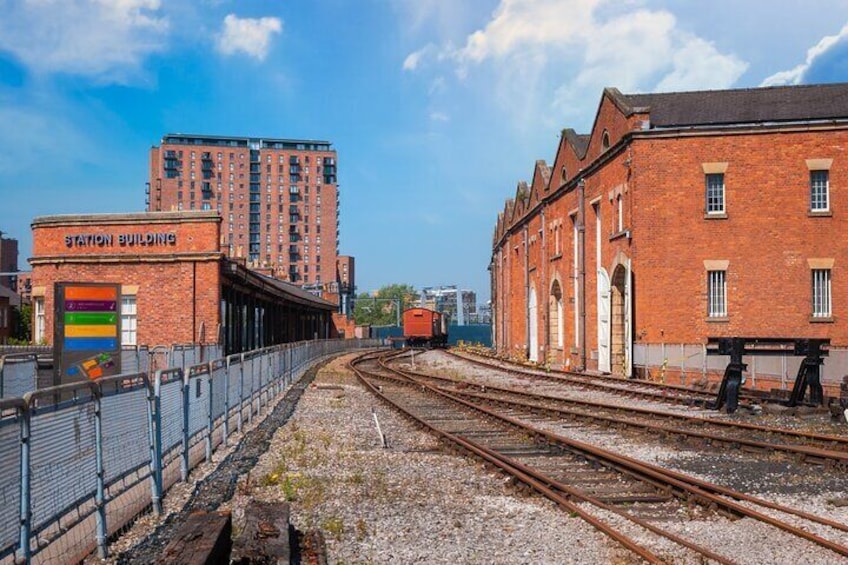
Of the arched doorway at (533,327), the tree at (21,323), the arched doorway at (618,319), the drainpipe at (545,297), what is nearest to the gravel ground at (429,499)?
the arched doorway at (618,319)

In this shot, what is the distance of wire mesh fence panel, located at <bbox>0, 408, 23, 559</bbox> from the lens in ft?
16.9

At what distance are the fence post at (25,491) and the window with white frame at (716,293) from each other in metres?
25.6

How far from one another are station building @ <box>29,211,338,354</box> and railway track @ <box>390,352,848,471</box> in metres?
12.1

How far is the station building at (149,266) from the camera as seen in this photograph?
92.5 ft

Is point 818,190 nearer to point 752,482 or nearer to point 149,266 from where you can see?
point 752,482

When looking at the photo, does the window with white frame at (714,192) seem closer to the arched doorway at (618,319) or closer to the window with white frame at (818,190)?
the window with white frame at (818,190)

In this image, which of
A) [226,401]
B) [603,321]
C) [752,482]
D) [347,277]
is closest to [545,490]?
[752,482]

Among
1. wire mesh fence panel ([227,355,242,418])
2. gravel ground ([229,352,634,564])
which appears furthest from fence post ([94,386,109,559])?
wire mesh fence panel ([227,355,242,418])

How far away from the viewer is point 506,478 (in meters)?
10.0

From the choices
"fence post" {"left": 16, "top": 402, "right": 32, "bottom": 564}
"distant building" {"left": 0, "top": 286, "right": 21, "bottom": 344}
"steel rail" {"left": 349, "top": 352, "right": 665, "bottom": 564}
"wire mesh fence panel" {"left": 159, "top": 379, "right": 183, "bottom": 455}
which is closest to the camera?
"fence post" {"left": 16, "top": 402, "right": 32, "bottom": 564}

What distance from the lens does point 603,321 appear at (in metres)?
32.5

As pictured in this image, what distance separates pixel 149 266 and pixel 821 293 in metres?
23.0

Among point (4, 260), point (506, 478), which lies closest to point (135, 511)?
point (506, 478)

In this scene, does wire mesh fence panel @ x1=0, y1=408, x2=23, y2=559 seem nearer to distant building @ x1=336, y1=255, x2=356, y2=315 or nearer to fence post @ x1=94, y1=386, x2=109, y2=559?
fence post @ x1=94, y1=386, x2=109, y2=559
